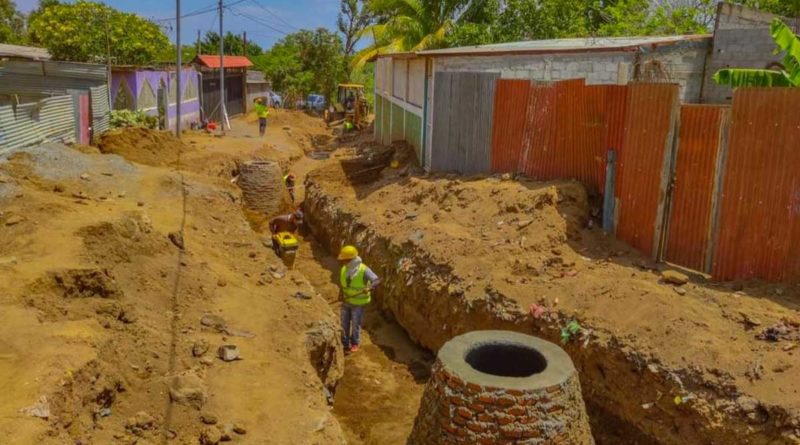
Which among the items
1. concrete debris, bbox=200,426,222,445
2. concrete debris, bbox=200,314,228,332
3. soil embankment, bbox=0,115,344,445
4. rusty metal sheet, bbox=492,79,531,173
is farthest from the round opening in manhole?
rusty metal sheet, bbox=492,79,531,173

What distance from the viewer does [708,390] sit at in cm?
600

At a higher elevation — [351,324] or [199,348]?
[199,348]

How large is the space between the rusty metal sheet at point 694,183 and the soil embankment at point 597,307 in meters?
0.42

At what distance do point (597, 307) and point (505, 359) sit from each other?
7.19 feet

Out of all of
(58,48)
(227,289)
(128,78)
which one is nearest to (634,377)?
(227,289)

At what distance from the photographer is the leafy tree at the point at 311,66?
36594 mm

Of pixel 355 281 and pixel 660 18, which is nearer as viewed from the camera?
pixel 355 281

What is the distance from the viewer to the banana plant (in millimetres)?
8117

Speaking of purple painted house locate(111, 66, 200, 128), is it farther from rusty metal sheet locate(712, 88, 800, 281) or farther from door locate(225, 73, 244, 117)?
rusty metal sheet locate(712, 88, 800, 281)

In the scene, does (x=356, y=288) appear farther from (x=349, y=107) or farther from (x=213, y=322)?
(x=349, y=107)

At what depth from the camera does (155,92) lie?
22.3 metres

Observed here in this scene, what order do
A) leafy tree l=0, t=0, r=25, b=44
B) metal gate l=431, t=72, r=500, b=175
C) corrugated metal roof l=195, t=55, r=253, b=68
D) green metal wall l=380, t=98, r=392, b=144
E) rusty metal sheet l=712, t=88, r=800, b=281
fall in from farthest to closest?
leafy tree l=0, t=0, r=25, b=44, corrugated metal roof l=195, t=55, r=253, b=68, green metal wall l=380, t=98, r=392, b=144, metal gate l=431, t=72, r=500, b=175, rusty metal sheet l=712, t=88, r=800, b=281

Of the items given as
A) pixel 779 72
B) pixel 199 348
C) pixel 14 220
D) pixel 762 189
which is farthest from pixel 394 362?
pixel 779 72

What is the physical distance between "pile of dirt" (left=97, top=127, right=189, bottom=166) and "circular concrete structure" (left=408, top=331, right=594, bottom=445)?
1259 cm
